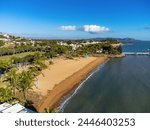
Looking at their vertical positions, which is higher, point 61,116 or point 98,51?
point 61,116

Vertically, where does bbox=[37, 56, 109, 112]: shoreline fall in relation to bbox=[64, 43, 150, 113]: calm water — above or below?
above

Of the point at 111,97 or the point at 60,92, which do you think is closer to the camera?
the point at 111,97

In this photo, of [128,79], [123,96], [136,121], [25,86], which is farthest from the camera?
[128,79]

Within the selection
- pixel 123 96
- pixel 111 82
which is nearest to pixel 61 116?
pixel 123 96

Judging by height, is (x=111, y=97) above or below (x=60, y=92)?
below

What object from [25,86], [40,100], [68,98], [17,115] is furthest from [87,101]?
[17,115]

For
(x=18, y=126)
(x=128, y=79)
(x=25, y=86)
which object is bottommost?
(x=128, y=79)

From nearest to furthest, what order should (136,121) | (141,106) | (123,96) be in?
(136,121) → (141,106) → (123,96)

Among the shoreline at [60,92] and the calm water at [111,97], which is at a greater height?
the shoreline at [60,92]

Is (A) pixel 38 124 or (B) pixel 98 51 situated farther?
(B) pixel 98 51

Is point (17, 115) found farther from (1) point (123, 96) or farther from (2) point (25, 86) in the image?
(1) point (123, 96)
